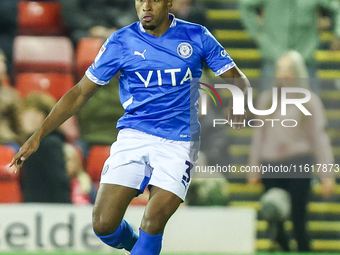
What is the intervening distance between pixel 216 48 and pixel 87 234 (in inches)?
108

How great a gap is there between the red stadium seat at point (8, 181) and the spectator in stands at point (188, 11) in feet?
8.05

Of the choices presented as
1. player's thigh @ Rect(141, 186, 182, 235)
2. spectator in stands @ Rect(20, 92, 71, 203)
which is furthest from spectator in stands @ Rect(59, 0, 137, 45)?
player's thigh @ Rect(141, 186, 182, 235)

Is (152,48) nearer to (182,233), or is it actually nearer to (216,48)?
(216,48)

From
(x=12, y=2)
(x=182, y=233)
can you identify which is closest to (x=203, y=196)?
(x=182, y=233)

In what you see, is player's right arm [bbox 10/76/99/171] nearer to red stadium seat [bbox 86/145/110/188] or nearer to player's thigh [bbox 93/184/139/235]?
player's thigh [bbox 93/184/139/235]

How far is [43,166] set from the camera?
600 cm

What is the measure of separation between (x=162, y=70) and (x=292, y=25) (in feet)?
10.8

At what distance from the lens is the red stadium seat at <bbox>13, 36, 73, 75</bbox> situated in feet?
24.8

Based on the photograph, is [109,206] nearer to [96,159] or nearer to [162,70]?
[162,70]

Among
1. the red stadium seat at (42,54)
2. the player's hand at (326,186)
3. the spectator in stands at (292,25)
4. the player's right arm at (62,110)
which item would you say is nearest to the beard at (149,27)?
the player's right arm at (62,110)

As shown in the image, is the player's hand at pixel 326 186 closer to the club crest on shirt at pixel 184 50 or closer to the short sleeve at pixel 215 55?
the short sleeve at pixel 215 55

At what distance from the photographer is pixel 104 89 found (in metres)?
7.11

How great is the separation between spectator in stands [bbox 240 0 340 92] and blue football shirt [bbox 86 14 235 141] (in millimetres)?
2835

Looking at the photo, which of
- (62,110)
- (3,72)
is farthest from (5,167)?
(62,110)
